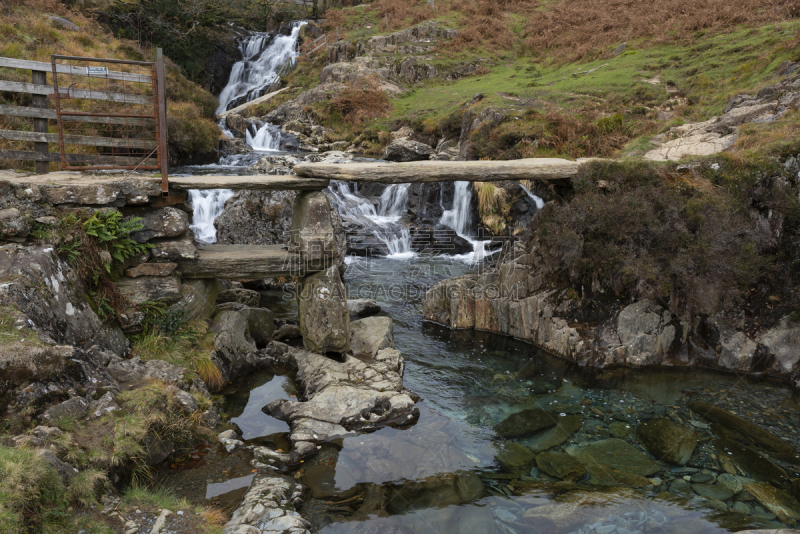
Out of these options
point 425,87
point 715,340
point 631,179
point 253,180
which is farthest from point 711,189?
point 425,87

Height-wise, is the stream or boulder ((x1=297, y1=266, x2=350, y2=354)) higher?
boulder ((x1=297, y1=266, x2=350, y2=354))

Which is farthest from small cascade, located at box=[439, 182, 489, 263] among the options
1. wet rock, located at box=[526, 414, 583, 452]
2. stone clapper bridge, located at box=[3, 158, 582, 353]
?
wet rock, located at box=[526, 414, 583, 452]

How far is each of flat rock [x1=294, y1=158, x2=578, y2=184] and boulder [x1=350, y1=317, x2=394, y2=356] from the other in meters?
2.89

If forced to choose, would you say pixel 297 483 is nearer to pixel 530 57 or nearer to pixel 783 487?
pixel 783 487

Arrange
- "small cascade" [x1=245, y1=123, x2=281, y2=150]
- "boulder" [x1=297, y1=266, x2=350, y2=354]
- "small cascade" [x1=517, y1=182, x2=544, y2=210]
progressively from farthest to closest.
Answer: "small cascade" [x1=245, y1=123, x2=281, y2=150] → "small cascade" [x1=517, y1=182, x2=544, y2=210] → "boulder" [x1=297, y1=266, x2=350, y2=354]

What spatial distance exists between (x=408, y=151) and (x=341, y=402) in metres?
15.2

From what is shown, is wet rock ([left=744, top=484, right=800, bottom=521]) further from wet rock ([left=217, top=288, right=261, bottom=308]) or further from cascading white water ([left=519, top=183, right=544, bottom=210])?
cascading white water ([left=519, top=183, right=544, bottom=210])

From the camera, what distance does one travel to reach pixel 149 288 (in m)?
7.79

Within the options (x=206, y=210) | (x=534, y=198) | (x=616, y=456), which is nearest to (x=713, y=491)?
(x=616, y=456)

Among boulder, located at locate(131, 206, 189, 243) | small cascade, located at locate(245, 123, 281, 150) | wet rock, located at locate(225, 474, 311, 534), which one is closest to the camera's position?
wet rock, located at locate(225, 474, 311, 534)

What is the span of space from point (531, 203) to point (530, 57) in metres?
17.0

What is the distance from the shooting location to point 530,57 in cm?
2886

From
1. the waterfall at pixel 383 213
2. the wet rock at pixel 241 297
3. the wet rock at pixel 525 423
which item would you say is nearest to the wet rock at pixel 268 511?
the wet rock at pixel 525 423

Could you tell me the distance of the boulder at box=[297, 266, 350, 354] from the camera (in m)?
8.89
